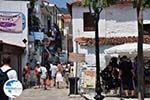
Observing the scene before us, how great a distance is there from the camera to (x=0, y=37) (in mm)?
37531

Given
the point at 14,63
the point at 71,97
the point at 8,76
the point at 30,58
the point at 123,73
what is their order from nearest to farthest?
the point at 8,76, the point at 123,73, the point at 71,97, the point at 14,63, the point at 30,58

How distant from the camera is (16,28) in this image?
37.4m

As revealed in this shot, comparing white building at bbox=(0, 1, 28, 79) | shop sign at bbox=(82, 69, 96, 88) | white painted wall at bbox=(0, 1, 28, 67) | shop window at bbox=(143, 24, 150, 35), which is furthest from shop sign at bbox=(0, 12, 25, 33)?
shop sign at bbox=(82, 69, 96, 88)

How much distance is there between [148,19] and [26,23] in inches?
450

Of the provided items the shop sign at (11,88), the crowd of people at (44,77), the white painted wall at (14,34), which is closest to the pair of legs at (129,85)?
the crowd of people at (44,77)

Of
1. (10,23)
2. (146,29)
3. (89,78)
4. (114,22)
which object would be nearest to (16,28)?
(10,23)

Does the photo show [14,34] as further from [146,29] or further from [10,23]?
[146,29]

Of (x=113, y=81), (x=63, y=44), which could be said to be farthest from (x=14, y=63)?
(x=63, y=44)

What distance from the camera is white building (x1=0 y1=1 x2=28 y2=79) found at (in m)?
37.2

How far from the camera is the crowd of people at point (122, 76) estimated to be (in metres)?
22.8

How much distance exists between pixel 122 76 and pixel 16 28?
1602 centimetres

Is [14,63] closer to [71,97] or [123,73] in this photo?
[71,97]

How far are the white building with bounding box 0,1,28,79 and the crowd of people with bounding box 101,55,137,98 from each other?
14.2 metres

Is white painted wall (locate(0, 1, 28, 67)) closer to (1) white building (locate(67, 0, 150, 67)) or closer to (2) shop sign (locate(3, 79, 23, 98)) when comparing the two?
(1) white building (locate(67, 0, 150, 67))
